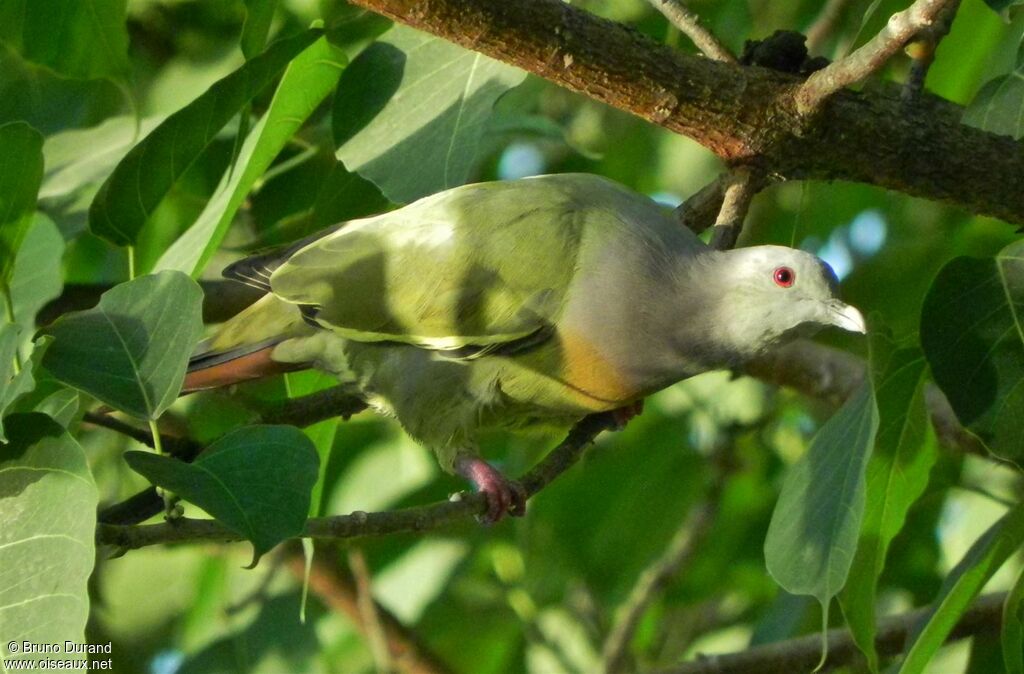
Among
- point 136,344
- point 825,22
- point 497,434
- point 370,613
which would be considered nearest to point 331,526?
point 136,344

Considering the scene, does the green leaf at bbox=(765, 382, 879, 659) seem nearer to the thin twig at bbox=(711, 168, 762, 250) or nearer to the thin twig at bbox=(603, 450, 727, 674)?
the thin twig at bbox=(711, 168, 762, 250)

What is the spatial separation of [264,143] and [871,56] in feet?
3.53

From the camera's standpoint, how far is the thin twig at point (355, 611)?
3.55 meters

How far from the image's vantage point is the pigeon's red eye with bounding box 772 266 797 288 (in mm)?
2361

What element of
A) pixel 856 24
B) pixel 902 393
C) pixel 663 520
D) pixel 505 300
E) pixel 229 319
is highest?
pixel 856 24

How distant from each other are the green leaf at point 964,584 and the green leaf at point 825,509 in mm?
160

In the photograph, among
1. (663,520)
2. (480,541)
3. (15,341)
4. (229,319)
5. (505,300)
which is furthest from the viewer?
(480,541)

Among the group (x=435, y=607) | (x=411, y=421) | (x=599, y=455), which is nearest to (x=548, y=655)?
(x=435, y=607)

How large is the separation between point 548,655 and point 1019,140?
212cm

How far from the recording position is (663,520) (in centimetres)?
345

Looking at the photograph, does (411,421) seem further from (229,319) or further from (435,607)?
(435,607)

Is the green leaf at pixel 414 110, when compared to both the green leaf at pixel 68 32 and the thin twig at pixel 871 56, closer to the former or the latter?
the green leaf at pixel 68 32

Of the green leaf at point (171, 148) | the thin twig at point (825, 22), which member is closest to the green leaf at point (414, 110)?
the green leaf at point (171, 148)

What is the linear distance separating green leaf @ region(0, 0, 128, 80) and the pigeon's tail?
66 centimetres
